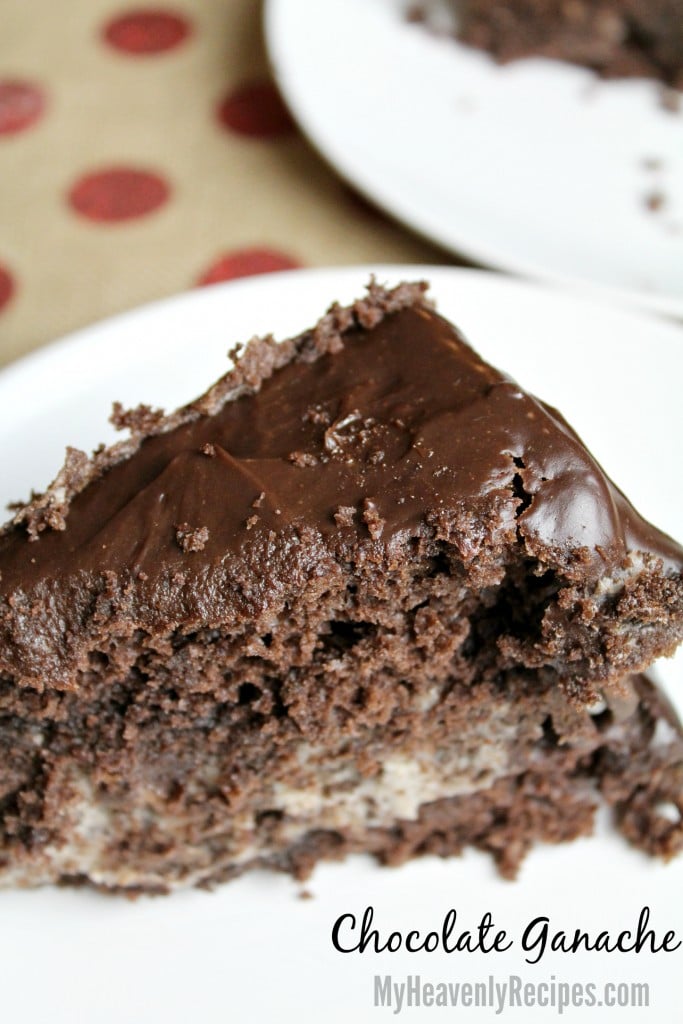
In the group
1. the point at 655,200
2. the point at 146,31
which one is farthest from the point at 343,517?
the point at 146,31

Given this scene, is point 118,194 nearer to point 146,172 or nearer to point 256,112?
point 146,172

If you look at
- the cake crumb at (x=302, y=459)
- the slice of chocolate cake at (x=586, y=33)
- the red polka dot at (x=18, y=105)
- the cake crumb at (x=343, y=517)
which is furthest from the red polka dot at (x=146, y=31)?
the cake crumb at (x=343, y=517)

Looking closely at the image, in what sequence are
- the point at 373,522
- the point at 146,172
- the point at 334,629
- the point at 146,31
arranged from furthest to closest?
the point at 146,31 → the point at 146,172 → the point at 334,629 → the point at 373,522

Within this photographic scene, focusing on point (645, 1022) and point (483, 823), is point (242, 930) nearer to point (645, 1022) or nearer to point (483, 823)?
point (483, 823)

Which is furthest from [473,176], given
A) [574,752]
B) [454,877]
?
[454,877]

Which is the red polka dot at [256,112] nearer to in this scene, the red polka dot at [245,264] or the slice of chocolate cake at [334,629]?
the red polka dot at [245,264]
